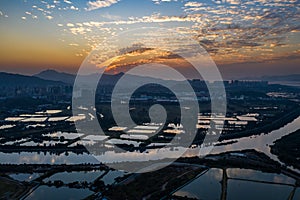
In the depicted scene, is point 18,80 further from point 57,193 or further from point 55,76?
point 57,193

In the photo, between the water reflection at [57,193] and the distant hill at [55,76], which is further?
the distant hill at [55,76]

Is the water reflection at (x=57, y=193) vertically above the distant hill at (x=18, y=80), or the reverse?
the distant hill at (x=18, y=80)

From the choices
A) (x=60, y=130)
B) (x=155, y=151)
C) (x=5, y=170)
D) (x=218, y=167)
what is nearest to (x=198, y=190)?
(x=218, y=167)

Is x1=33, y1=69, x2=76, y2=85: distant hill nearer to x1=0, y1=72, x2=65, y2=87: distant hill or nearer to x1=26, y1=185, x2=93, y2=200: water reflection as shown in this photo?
x1=0, y1=72, x2=65, y2=87: distant hill

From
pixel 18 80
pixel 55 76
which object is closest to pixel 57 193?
pixel 18 80

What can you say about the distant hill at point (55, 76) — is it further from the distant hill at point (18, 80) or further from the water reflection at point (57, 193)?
the water reflection at point (57, 193)

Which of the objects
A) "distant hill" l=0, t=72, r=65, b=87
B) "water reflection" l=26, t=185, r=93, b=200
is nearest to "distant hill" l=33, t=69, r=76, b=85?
"distant hill" l=0, t=72, r=65, b=87

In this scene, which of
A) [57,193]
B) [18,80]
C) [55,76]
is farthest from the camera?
[55,76]

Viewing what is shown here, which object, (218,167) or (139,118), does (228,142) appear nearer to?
(218,167)

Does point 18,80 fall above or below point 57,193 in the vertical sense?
above

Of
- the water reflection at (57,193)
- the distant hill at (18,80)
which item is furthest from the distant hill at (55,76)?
the water reflection at (57,193)

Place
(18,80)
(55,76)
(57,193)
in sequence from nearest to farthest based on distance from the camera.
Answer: (57,193), (18,80), (55,76)
